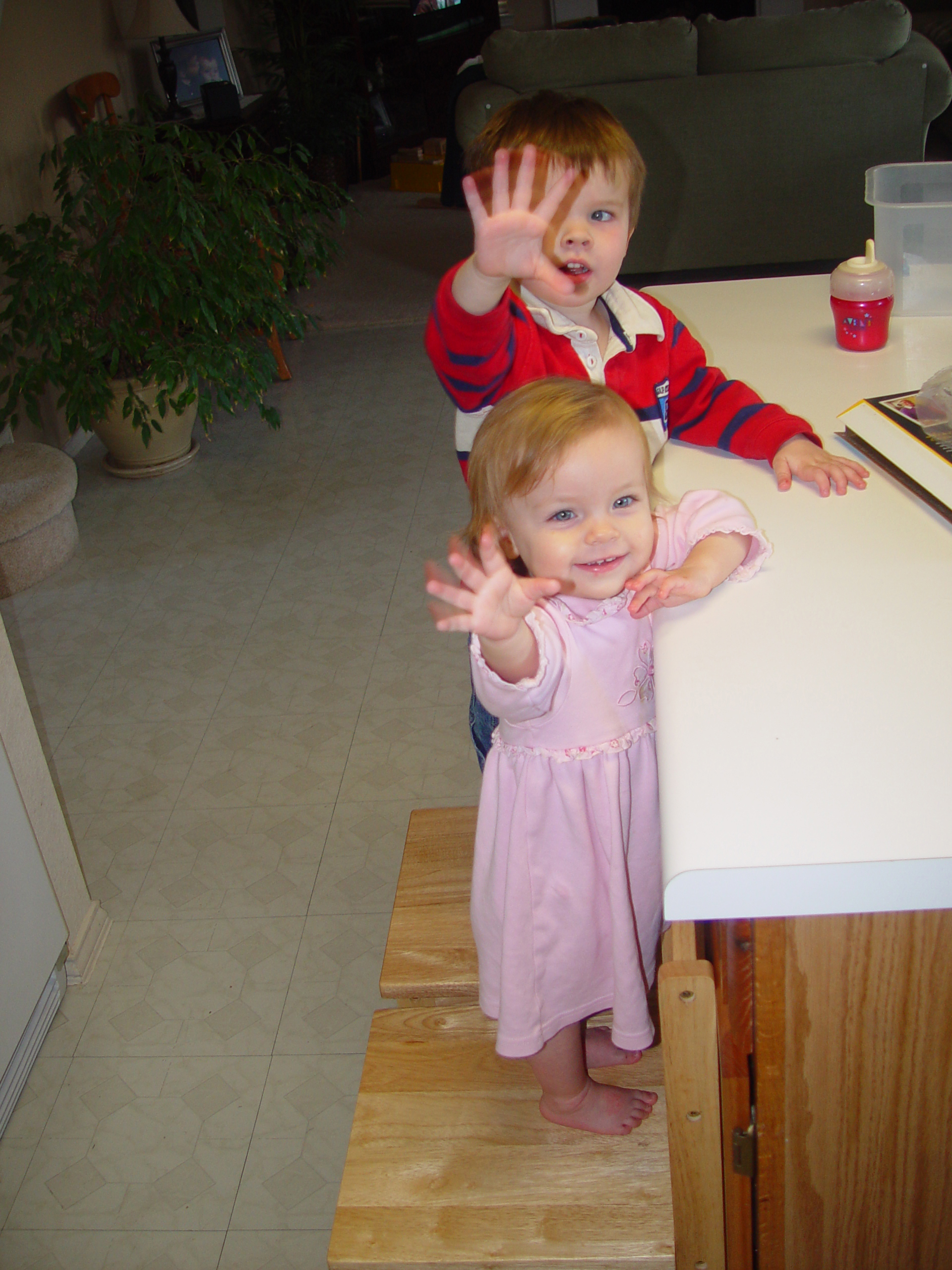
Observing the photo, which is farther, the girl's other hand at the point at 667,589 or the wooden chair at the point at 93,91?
the wooden chair at the point at 93,91

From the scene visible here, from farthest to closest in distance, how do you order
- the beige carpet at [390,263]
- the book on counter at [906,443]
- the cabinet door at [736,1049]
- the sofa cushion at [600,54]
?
the beige carpet at [390,263] → the sofa cushion at [600,54] → the book on counter at [906,443] → the cabinet door at [736,1049]

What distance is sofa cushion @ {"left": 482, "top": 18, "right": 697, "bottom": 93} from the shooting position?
3574mm

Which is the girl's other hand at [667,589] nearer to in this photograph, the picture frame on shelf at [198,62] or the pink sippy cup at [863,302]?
the pink sippy cup at [863,302]

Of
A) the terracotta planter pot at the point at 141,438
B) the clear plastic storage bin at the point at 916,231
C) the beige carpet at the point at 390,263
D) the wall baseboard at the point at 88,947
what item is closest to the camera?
the clear plastic storage bin at the point at 916,231

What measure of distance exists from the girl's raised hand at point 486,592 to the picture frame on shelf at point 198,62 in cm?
465

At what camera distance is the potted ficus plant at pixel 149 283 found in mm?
2836

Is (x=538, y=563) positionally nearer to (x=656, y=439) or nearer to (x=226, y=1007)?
(x=656, y=439)

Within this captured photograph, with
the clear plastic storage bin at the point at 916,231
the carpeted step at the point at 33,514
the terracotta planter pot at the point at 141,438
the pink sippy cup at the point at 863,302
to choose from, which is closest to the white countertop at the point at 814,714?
the pink sippy cup at the point at 863,302

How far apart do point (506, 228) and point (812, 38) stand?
3.21 meters

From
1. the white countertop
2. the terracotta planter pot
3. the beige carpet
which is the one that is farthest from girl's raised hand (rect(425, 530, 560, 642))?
the beige carpet

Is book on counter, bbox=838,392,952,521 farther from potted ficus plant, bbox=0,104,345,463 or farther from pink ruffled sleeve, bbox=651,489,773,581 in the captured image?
potted ficus plant, bbox=0,104,345,463

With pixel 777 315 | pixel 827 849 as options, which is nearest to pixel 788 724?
pixel 827 849

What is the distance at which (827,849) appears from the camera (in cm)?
62

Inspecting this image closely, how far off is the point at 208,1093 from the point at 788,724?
115 centimetres
